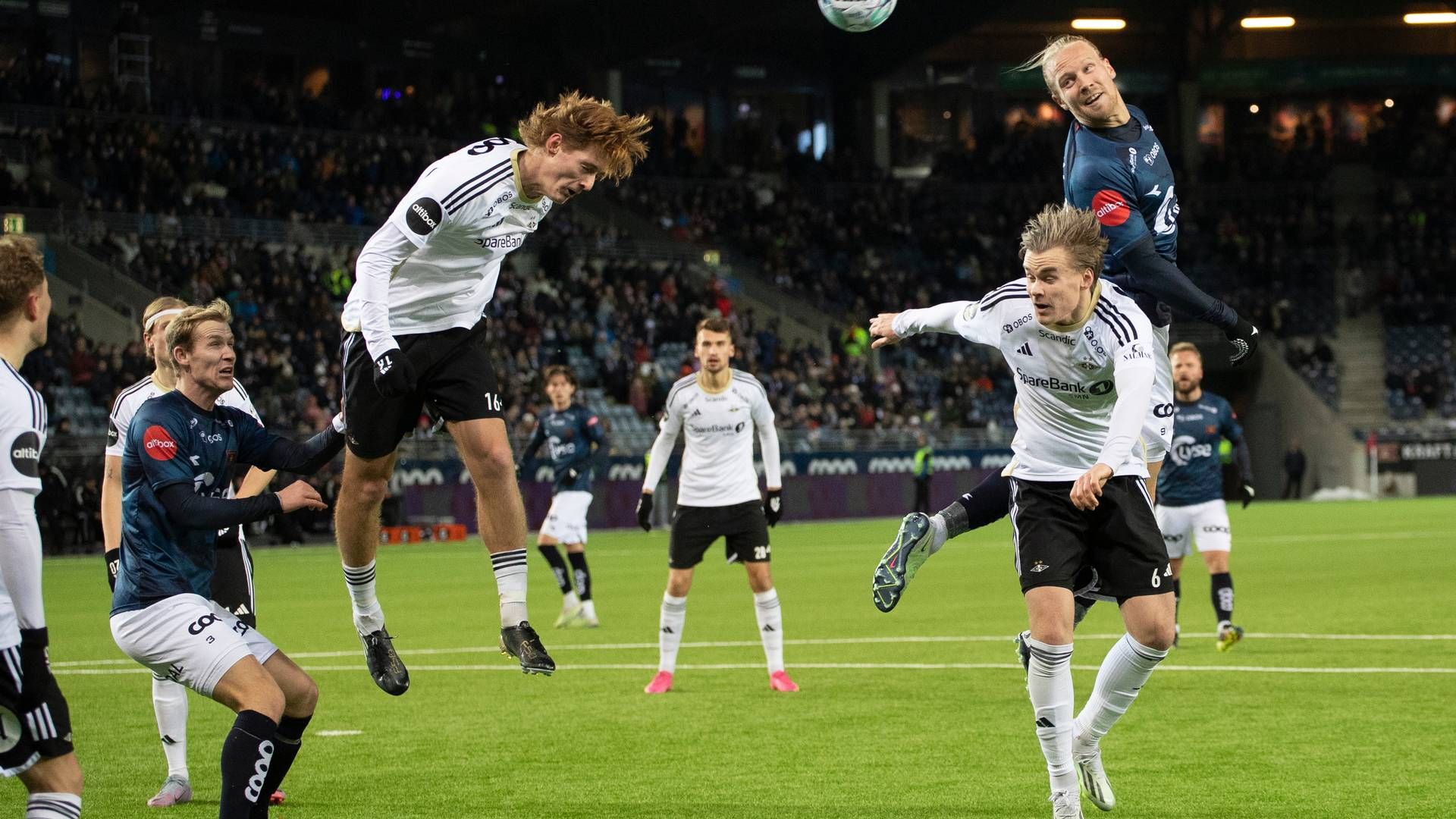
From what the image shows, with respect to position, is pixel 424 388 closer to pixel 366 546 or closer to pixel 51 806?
pixel 366 546

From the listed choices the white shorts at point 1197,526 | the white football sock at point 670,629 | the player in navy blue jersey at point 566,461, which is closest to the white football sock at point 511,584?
the white football sock at point 670,629

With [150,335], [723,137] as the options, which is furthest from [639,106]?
[150,335]

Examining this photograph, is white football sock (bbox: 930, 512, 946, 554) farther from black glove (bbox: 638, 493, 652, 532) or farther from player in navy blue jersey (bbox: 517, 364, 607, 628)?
player in navy blue jersey (bbox: 517, 364, 607, 628)

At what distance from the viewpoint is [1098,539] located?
7641mm

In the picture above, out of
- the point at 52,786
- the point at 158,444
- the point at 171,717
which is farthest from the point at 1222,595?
the point at 52,786

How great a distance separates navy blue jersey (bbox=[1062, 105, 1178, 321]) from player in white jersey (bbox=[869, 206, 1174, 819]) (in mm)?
322

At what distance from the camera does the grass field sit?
27.7ft

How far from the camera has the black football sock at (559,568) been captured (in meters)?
18.2

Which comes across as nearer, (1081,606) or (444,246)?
(444,246)

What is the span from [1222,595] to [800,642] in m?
3.87

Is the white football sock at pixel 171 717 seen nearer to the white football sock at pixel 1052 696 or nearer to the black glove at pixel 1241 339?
the white football sock at pixel 1052 696

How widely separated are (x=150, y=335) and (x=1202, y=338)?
46.0m

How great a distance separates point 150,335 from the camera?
867 cm

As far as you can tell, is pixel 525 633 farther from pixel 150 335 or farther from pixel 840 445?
pixel 840 445
